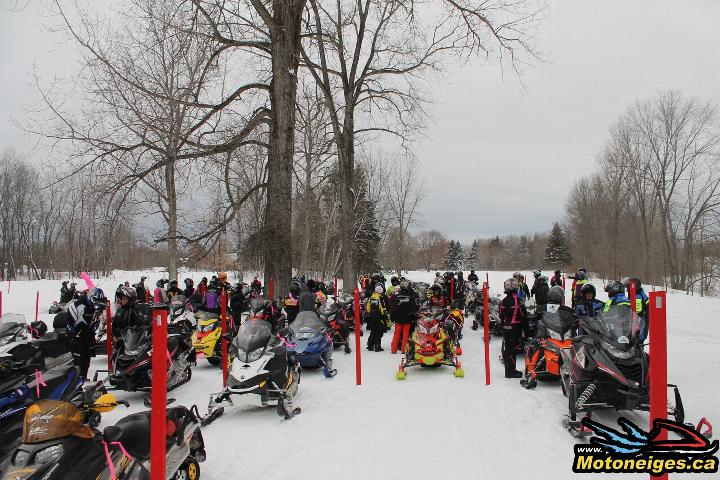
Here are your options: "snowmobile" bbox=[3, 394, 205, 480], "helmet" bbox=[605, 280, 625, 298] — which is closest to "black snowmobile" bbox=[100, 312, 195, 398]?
"snowmobile" bbox=[3, 394, 205, 480]

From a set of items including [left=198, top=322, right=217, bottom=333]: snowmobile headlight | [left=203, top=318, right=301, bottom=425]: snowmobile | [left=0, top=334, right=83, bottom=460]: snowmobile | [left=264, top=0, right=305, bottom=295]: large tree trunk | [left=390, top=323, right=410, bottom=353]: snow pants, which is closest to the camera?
[left=0, top=334, right=83, bottom=460]: snowmobile

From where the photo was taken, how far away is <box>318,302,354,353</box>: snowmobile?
1200cm

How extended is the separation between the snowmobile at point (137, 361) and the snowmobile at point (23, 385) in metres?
1.04

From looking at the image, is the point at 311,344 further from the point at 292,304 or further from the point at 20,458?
the point at 20,458

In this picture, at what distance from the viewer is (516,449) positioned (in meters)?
5.55

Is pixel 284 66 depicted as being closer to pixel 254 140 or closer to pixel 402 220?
pixel 254 140

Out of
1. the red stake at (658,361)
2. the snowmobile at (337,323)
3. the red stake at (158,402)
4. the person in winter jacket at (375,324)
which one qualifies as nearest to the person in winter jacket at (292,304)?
the snowmobile at (337,323)

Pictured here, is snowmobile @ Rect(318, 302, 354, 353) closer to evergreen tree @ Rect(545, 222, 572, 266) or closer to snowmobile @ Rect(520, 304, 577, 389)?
snowmobile @ Rect(520, 304, 577, 389)

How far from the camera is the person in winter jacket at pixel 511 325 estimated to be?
29.4ft

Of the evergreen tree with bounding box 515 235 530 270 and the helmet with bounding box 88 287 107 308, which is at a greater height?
the evergreen tree with bounding box 515 235 530 270

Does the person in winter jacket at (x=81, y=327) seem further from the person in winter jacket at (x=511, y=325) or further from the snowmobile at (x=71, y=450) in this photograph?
the person in winter jacket at (x=511, y=325)

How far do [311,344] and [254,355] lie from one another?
2.41m

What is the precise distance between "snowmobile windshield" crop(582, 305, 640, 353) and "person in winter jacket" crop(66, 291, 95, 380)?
27.6ft

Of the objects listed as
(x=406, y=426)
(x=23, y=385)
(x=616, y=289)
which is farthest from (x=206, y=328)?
(x=616, y=289)
